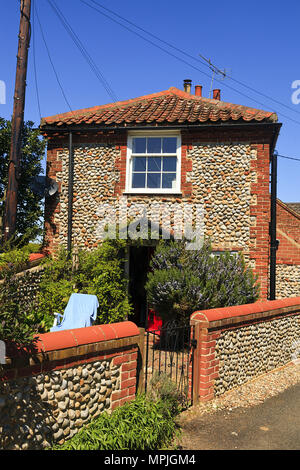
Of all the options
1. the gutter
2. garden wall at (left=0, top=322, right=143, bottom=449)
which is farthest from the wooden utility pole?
garden wall at (left=0, top=322, right=143, bottom=449)

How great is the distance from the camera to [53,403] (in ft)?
14.1

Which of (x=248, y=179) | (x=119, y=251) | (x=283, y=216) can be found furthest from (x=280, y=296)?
(x=119, y=251)

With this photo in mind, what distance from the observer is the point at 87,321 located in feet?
27.0

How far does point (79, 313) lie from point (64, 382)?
388cm

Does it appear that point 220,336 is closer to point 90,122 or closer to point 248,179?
point 248,179

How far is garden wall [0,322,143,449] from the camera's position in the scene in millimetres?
3857

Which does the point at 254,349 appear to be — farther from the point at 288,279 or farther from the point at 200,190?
the point at 288,279

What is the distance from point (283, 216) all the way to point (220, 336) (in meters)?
8.90

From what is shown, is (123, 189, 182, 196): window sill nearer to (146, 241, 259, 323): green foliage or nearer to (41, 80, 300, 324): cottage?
(41, 80, 300, 324): cottage

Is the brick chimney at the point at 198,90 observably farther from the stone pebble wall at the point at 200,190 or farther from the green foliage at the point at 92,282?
the green foliage at the point at 92,282

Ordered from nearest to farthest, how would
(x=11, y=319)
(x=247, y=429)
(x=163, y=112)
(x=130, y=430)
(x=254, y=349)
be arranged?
(x=11, y=319) → (x=130, y=430) → (x=247, y=429) → (x=254, y=349) → (x=163, y=112)

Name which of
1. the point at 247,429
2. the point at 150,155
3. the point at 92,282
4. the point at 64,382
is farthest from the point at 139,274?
the point at 64,382

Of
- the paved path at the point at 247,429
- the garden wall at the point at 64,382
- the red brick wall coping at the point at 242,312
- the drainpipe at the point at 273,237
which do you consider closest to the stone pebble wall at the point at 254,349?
the red brick wall coping at the point at 242,312

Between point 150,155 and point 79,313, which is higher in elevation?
point 150,155
